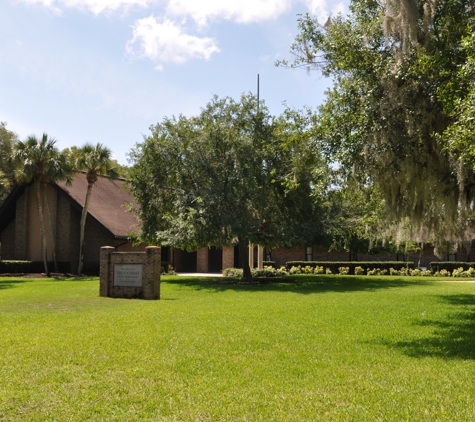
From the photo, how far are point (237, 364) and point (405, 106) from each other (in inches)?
226

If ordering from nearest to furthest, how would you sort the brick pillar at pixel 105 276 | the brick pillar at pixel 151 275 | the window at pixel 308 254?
the brick pillar at pixel 151 275 < the brick pillar at pixel 105 276 < the window at pixel 308 254

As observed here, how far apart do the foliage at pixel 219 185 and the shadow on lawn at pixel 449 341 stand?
435 inches

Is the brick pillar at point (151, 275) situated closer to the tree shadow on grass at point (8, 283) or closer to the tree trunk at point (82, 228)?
the tree shadow on grass at point (8, 283)

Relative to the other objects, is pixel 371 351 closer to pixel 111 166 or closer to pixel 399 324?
pixel 399 324

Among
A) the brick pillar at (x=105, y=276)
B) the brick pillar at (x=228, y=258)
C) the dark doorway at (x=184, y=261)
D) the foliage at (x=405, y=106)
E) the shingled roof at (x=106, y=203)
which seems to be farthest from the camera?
the dark doorway at (x=184, y=261)

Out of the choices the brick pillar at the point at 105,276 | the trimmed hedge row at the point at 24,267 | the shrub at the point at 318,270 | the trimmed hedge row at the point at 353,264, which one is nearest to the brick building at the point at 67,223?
the trimmed hedge row at the point at 24,267

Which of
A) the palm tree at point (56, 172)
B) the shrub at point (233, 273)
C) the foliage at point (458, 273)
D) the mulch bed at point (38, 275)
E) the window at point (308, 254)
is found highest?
the palm tree at point (56, 172)

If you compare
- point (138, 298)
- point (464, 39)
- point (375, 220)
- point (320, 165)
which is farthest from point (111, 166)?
point (464, 39)

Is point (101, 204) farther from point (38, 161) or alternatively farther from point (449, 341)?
point (449, 341)

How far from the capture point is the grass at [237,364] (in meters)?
5.28

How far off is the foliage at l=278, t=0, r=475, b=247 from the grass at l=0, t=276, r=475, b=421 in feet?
9.75

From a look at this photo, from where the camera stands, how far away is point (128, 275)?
17219 millimetres

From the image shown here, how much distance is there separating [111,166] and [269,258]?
568 inches

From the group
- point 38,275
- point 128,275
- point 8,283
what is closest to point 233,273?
point 38,275
